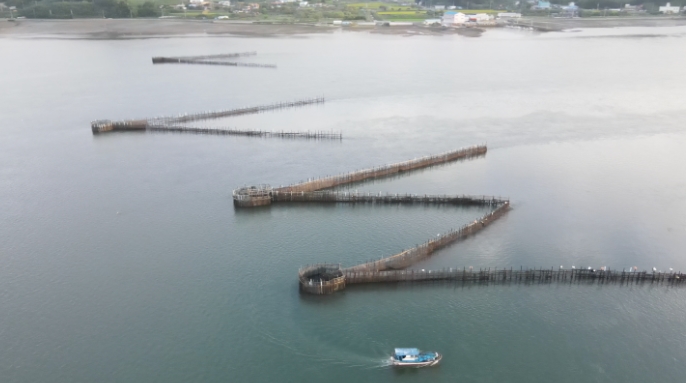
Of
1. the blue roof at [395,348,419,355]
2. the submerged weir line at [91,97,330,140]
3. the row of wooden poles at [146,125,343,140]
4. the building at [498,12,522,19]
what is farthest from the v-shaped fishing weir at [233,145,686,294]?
the building at [498,12,522,19]

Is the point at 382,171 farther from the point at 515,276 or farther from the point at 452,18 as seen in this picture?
the point at 452,18

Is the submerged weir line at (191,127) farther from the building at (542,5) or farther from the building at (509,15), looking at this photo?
the building at (542,5)

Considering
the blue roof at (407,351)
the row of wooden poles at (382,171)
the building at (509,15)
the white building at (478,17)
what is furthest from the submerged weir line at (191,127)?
the building at (509,15)

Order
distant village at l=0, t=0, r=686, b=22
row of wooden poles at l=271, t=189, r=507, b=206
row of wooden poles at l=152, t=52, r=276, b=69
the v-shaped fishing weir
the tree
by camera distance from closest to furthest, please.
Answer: the v-shaped fishing weir → row of wooden poles at l=271, t=189, r=507, b=206 → row of wooden poles at l=152, t=52, r=276, b=69 → distant village at l=0, t=0, r=686, b=22 → the tree

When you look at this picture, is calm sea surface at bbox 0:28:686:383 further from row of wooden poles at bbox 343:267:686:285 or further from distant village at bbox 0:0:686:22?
distant village at bbox 0:0:686:22

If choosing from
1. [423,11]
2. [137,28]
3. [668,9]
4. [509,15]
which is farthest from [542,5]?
[137,28]

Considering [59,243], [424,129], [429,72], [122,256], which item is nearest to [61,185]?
[59,243]

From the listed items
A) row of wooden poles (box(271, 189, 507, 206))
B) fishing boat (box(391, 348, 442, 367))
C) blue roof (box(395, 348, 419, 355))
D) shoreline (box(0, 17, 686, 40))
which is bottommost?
fishing boat (box(391, 348, 442, 367))
